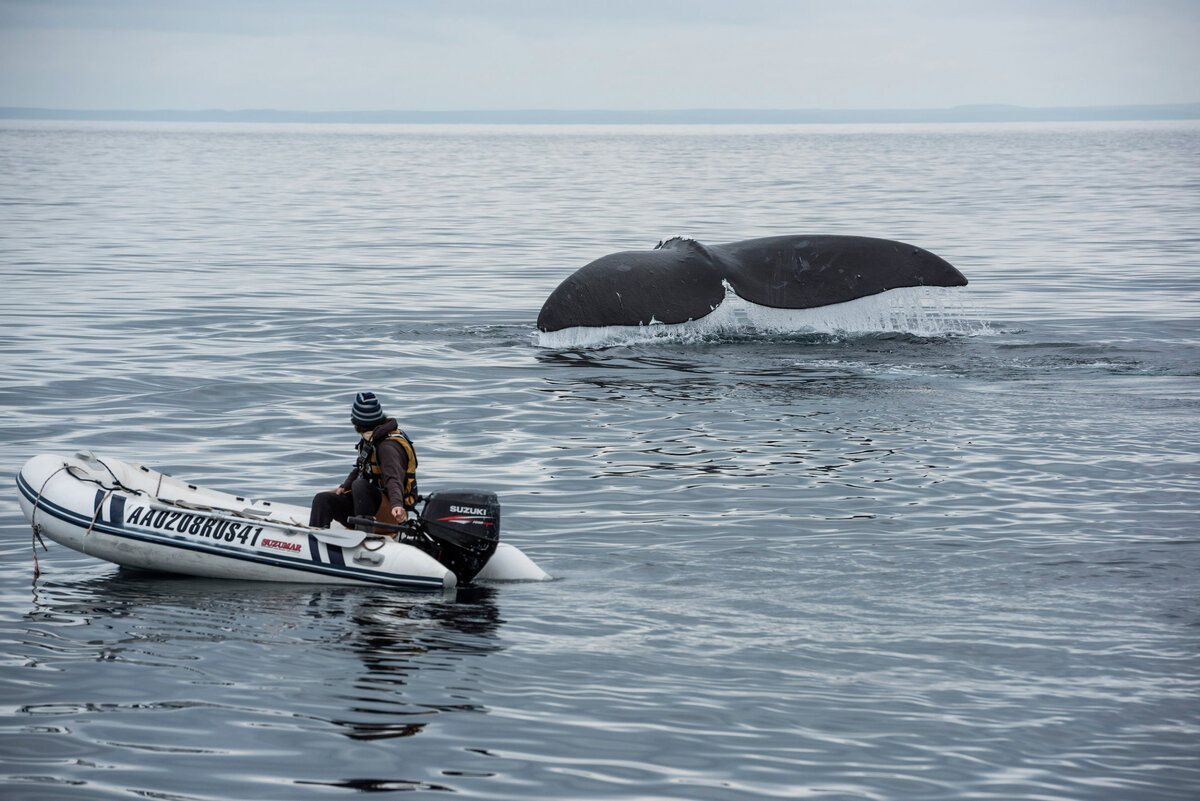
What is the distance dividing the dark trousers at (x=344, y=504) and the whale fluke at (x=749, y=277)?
8.75 meters

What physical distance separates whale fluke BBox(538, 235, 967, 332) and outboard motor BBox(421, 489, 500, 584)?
889 cm

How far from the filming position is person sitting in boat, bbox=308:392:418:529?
10938mm

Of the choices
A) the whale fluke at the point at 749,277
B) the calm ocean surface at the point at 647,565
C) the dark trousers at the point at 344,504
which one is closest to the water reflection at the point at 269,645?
the calm ocean surface at the point at 647,565

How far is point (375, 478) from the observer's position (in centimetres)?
1118

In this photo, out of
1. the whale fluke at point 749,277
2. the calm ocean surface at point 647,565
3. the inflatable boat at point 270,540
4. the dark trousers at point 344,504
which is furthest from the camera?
the whale fluke at point 749,277

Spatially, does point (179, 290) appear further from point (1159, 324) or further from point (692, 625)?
point (692, 625)

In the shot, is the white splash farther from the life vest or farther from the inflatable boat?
the inflatable boat

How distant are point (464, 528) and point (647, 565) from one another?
149 centimetres

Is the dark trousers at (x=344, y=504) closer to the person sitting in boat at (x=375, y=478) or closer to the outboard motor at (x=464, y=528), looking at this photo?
the person sitting in boat at (x=375, y=478)

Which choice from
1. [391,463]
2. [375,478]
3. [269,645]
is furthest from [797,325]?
[269,645]

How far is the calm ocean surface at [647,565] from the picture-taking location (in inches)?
306

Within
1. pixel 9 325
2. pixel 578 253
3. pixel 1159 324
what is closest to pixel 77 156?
pixel 578 253

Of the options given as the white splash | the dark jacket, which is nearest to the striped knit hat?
the dark jacket

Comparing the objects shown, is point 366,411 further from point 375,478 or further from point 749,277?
point 749,277
